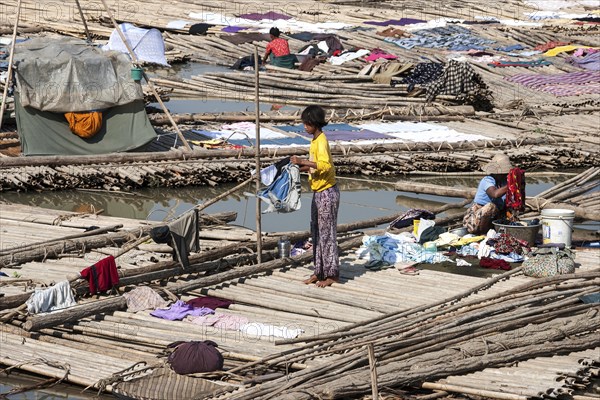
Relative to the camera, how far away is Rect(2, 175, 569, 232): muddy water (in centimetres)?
1285

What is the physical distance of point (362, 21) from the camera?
28734mm

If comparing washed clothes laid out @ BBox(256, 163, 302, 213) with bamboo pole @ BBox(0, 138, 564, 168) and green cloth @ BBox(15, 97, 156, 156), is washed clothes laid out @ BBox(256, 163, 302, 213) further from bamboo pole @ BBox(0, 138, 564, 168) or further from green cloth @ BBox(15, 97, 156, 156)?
green cloth @ BBox(15, 97, 156, 156)

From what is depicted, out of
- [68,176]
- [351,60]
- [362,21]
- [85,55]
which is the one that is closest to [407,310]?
[68,176]

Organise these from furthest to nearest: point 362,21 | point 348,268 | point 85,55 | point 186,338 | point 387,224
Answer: point 362,21
point 85,55
point 387,224
point 348,268
point 186,338

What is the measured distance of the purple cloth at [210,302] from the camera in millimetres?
8391

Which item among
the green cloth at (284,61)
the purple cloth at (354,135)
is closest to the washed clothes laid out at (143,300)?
the purple cloth at (354,135)

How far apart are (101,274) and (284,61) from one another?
42.6 ft

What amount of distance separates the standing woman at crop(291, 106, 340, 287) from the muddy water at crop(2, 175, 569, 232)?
3.34m

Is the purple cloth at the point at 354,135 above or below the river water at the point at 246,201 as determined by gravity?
above

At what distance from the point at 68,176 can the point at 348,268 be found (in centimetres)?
502

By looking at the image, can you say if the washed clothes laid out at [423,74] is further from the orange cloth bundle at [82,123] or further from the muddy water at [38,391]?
the muddy water at [38,391]

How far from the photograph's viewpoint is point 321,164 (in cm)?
855

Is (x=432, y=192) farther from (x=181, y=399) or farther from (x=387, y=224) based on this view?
(x=181, y=399)

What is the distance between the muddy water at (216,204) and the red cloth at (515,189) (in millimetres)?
2606
